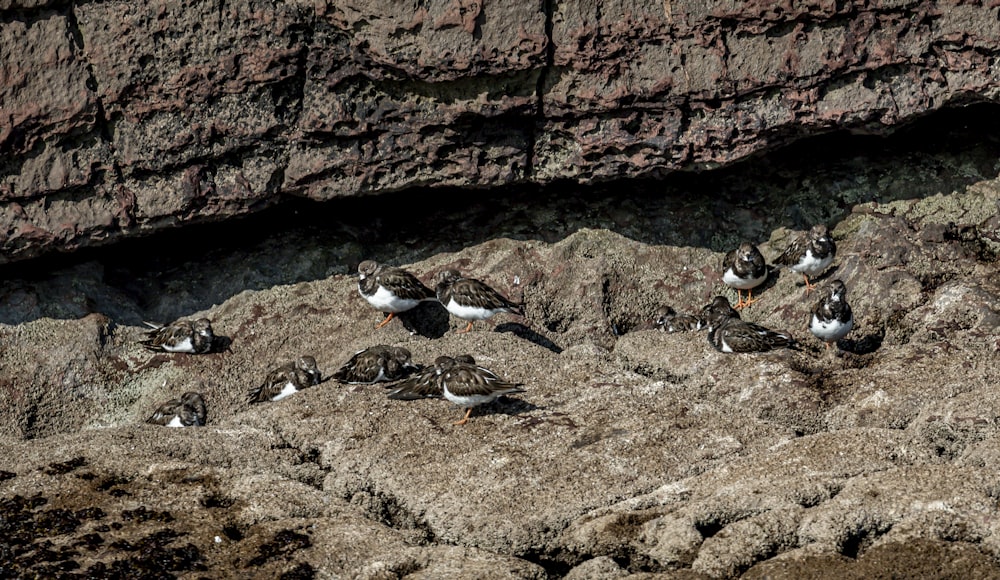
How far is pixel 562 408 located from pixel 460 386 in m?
1.07

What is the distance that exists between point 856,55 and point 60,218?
9.83 metres

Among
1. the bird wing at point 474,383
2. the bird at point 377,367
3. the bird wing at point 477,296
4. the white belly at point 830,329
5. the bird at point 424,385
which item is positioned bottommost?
the bird wing at point 474,383

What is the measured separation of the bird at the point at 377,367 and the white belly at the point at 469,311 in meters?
1.10

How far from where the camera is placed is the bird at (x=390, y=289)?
14609mm

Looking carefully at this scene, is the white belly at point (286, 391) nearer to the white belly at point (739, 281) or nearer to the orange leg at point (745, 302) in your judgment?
the white belly at point (739, 281)

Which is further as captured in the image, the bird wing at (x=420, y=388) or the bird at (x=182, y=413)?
the bird at (x=182, y=413)

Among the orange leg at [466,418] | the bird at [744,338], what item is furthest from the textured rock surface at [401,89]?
the orange leg at [466,418]

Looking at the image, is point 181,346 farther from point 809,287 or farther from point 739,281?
point 809,287

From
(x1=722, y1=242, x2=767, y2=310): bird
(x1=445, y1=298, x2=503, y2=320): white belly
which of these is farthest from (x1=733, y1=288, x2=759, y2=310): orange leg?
(x1=445, y1=298, x2=503, y2=320): white belly

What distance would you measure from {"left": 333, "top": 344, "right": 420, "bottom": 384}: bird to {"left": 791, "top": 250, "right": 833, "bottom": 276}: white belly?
4.95 meters

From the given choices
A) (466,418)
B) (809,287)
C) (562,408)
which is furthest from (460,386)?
(809,287)

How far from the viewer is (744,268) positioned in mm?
14852

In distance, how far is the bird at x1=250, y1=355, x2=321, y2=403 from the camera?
1371 centimetres

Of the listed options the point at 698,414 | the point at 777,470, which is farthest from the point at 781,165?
the point at 777,470
